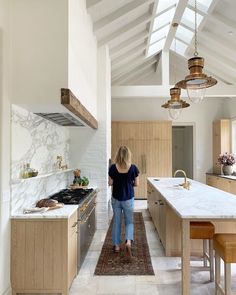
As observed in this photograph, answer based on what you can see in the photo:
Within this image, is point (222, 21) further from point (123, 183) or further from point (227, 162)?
point (227, 162)

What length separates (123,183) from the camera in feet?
12.1

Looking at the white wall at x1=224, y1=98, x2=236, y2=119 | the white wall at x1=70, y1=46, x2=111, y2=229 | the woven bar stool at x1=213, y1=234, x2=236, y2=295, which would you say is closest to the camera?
the woven bar stool at x1=213, y1=234, x2=236, y2=295

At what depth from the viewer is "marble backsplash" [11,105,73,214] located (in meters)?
2.71

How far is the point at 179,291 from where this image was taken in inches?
107

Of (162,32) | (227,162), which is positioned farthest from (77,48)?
(227,162)

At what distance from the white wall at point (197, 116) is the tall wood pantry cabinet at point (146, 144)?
75 cm

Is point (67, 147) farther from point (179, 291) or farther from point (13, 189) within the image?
point (179, 291)

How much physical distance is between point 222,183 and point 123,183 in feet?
15.3

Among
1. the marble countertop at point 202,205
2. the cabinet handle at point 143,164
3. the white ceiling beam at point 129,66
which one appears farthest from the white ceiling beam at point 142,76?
the marble countertop at point 202,205

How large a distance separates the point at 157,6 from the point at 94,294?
14.4 ft

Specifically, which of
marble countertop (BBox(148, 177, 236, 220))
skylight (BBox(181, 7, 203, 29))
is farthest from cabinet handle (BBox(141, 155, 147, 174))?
marble countertop (BBox(148, 177, 236, 220))

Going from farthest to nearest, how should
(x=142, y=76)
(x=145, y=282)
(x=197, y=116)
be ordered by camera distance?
(x=197, y=116) < (x=142, y=76) < (x=145, y=282)

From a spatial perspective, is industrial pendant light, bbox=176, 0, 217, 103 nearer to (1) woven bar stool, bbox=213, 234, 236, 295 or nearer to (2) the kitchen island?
(2) the kitchen island

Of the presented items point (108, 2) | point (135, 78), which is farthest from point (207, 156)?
point (108, 2)
